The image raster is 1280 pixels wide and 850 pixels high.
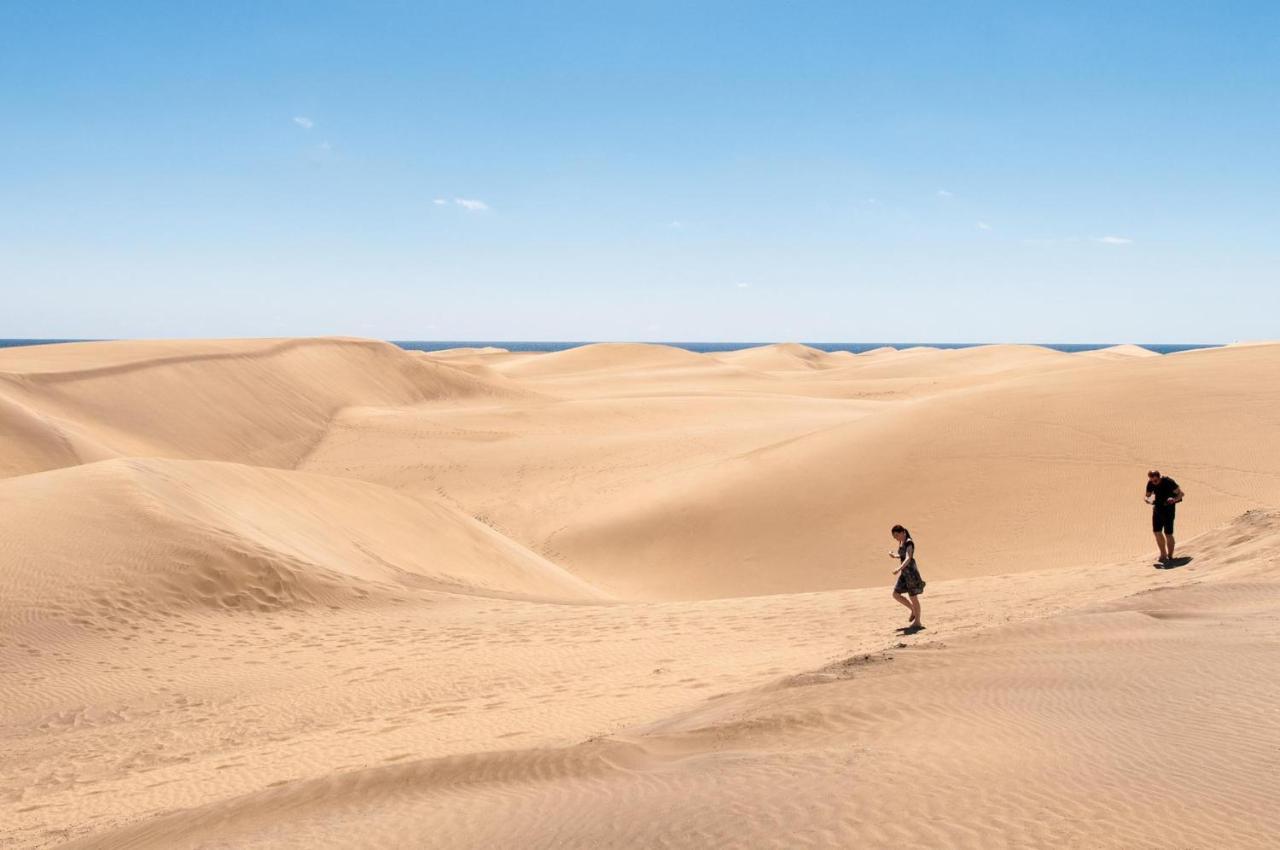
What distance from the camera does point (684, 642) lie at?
32.3 feet

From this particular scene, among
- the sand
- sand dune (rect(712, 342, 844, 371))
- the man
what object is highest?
sand dune (rect(712, 342, 844, 371))

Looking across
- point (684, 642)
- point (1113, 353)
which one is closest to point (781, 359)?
point (1113, 353)

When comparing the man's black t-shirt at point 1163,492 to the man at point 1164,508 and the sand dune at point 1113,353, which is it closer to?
the man at point 1164,508

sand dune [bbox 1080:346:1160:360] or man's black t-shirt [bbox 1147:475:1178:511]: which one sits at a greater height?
sand dune [bbox 1080:346:1160:360]

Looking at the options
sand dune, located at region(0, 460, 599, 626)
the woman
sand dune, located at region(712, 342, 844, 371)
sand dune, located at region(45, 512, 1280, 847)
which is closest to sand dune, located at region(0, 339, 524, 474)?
sand dune, located at region(0, 460, 599, 626)

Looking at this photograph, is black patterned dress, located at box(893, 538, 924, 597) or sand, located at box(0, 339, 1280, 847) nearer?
sand, located at box(0, 339, 1280, 847)

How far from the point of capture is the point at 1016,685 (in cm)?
584

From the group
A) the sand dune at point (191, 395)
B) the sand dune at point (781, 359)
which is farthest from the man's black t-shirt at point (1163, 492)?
A: the sand dune at point (781, 359)

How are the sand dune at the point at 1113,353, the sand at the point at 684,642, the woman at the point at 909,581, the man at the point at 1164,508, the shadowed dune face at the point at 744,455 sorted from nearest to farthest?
the sand at the point at 684,642, the woman at the point at 909,581, the man at the point at 1164,508, the shadowed dune face at the point at 744,455, the sand dune at the point at 1113,353

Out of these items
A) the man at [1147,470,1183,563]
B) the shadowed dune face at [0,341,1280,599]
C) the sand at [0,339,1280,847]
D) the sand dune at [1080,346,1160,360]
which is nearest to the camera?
the sand at [0,339,1280,847]

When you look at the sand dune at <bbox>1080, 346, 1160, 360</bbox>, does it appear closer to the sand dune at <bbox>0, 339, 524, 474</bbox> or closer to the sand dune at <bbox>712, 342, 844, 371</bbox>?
A: the sand dune at <bbox>712, 342, 844, 371</bbox>

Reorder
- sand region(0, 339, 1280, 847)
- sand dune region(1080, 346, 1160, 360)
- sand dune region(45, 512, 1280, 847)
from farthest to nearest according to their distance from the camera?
sand dune region(1080, 346, 1160, 360) < sand region(0, 339, 1280, 847) < sand dune region(45, 512, 1280, 847)

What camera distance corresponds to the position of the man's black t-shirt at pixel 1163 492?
10941 mm

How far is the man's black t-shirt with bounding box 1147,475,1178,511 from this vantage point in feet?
35.9
